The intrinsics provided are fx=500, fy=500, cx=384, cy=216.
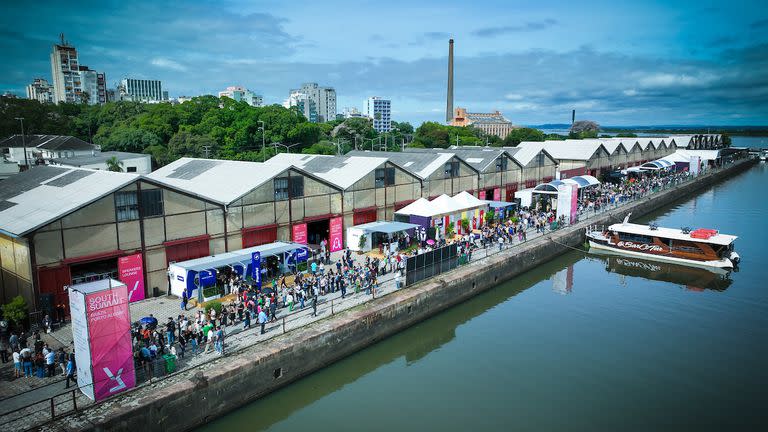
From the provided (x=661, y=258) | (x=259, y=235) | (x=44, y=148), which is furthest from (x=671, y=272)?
(x=44, y=148)

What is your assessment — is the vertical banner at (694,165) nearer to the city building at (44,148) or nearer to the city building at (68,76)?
the city building at (44,148)

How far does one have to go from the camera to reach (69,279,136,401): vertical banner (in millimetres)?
13859

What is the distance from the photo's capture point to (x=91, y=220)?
20.1m

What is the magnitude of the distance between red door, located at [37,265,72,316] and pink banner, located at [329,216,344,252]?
14.3 metres

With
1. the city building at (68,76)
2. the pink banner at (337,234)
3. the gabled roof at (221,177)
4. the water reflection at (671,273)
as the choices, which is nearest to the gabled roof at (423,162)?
the pink banner at (337,234)

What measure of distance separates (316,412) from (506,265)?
1702 centimetres

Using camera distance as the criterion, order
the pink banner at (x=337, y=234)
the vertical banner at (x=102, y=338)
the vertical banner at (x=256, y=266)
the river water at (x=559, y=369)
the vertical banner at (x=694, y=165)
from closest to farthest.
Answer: the vertical banner at (x=102, y=338), the river water at (x=559, y=369), the vertical banner at (x=256, y=266), the pink banner at (x=337, y=234), the vertical banner at (x=694, y=165)

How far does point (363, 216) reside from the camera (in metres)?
32.8

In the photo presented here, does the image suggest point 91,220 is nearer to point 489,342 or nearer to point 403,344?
point 403,344

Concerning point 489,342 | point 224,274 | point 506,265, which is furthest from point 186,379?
point 506,265

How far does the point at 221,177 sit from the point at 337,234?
24.9 feet

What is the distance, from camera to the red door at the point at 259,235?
26078mm

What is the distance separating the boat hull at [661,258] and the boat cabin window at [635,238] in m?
0.95

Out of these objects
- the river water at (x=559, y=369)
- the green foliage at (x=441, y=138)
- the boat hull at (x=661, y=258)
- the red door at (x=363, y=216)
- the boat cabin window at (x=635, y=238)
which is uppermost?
the green foliage at (x=441, y=138)
